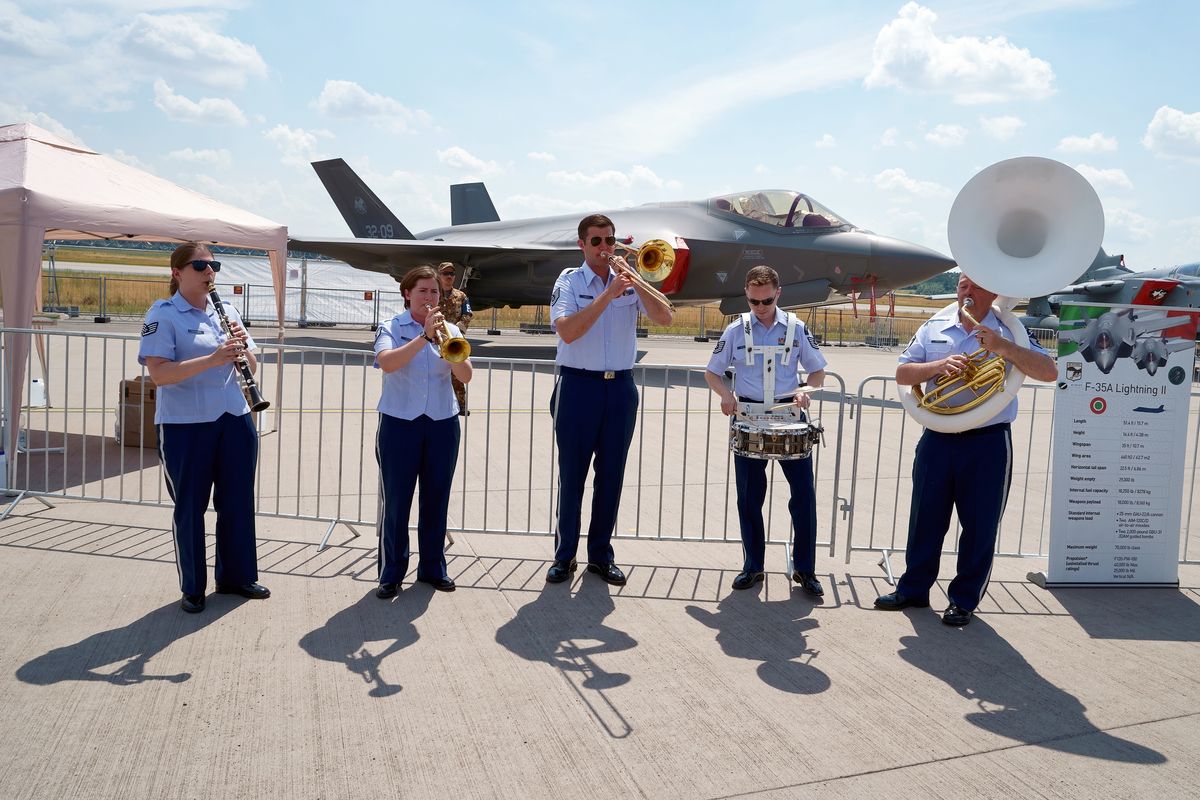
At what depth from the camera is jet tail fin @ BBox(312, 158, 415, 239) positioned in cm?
2312

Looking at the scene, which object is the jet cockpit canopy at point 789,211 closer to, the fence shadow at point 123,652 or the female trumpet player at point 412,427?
the female trumpet player at point 412,427

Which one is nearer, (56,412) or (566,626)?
(566,626)

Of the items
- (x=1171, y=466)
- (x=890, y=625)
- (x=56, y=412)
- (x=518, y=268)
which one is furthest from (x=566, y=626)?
(x=518, y=268)

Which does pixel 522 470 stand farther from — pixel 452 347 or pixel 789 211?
pixel 789 211

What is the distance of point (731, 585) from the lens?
512 centimetres

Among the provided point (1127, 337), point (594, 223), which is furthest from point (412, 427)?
point (1127, 337)

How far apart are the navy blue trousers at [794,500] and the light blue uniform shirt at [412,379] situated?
5.31 ft

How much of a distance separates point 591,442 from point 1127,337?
10.1 feet

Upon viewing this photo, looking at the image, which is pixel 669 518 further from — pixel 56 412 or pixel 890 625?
pixel 56 412

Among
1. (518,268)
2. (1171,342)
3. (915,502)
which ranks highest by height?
(518,268)

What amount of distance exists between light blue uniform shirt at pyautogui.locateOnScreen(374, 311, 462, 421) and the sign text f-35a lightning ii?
1074 centimetres

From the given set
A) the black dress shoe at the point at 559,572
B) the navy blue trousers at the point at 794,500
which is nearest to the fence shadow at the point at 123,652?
the black dress shoe at the point at 559,572

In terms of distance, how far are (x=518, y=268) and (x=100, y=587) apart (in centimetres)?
1550

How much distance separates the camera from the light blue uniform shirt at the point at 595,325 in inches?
191
